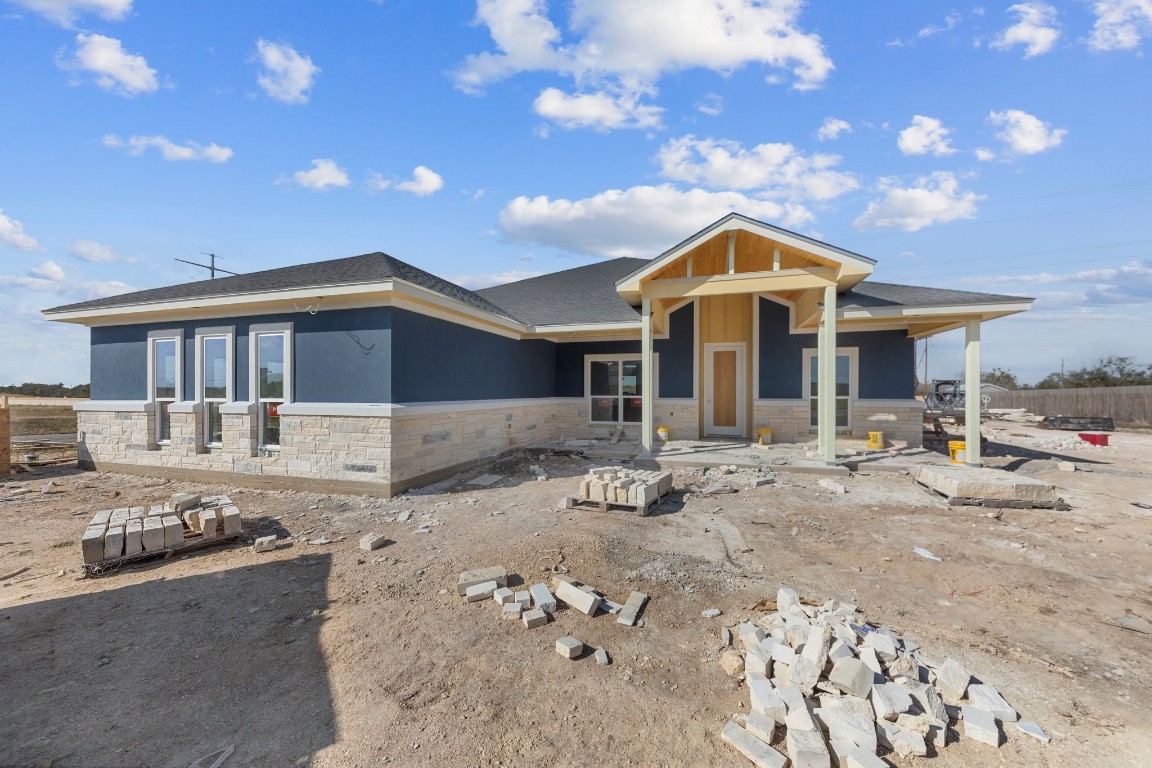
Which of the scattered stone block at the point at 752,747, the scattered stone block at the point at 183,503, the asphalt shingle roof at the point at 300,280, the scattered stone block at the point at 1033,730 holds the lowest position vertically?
the scattered stone block at the point at 1033,730

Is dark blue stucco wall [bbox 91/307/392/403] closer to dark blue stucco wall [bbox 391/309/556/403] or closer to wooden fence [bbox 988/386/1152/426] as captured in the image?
dark blue stucco wall [bbox 391/309/556/403]

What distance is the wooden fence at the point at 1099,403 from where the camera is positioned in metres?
22.2

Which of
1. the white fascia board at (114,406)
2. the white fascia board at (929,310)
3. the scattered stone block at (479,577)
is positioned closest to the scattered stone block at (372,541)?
the scattered stone block at (479,577)

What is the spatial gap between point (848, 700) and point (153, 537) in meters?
7.28

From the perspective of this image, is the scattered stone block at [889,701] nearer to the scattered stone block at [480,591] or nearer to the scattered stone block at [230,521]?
the scattered stone block at [480,591]

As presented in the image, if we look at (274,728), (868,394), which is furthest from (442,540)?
(868,394)

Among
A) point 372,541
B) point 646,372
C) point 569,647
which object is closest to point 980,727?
point 569,647

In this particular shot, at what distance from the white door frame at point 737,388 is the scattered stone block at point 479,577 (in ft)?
34.4

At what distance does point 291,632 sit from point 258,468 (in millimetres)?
6295

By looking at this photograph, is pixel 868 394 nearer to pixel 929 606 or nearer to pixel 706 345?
pixel 706 345

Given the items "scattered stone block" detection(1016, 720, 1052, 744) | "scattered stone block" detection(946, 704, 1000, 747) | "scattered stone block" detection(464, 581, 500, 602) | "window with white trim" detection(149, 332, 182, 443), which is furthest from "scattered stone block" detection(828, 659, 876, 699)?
"window with white trim" detection(149, 332, 182, 443)

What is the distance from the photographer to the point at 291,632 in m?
3.95

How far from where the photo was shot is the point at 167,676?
338 centimetres

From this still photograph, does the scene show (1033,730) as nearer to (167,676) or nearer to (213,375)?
(167,676)
